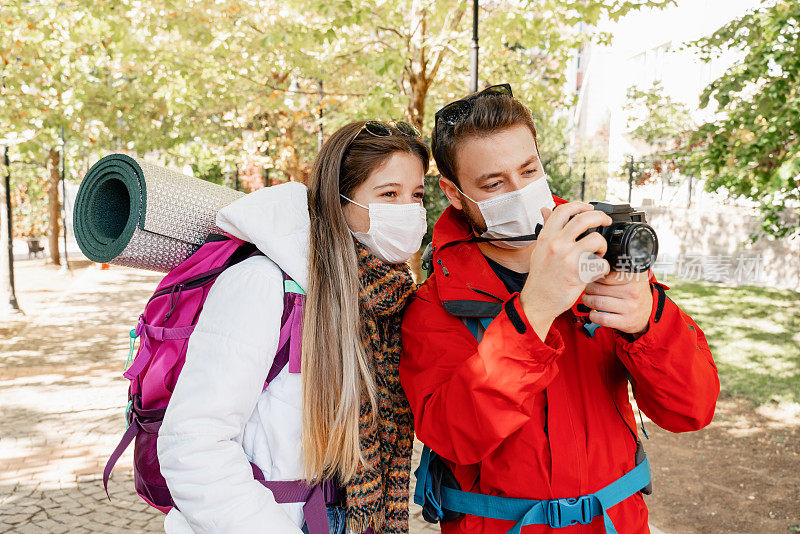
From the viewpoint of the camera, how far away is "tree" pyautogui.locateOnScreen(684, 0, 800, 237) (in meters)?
5.29

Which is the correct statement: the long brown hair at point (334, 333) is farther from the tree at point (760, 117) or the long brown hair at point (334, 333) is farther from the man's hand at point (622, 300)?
the tree at point (760, 117)

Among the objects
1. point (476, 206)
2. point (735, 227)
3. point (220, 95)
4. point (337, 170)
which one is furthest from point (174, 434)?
point (735, 227)

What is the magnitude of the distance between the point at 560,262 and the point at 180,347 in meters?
1.08

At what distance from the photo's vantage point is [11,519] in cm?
455

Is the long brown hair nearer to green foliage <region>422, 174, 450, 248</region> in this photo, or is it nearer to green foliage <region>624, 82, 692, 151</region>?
green foliage <region>422, 174, 450, 248</region>

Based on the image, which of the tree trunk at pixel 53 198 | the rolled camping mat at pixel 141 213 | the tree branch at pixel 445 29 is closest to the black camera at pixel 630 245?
the rolled camping mat at pixel 141 213

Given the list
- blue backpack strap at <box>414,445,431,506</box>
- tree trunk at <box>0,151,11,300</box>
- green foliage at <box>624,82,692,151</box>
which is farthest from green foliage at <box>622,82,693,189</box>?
blue backpack strap at <box>414,445,431,506</box>

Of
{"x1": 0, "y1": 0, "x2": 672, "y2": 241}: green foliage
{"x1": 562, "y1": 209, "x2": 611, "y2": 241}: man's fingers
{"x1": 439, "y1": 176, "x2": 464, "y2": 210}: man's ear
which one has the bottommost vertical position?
{"x1": 562, "y1": 209, "x2": 611, "y2": 241}: man's fingers

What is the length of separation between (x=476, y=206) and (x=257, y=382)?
0.85 meters

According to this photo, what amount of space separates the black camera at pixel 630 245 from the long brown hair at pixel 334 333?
72 cm

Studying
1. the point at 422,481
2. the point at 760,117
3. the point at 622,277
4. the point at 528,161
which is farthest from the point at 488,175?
the point at 760,117

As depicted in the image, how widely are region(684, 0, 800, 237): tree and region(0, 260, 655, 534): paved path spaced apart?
4111mm

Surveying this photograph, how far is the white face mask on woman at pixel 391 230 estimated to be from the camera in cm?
213

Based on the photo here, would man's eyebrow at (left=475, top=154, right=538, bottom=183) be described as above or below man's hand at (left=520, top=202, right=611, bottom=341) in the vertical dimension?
above
